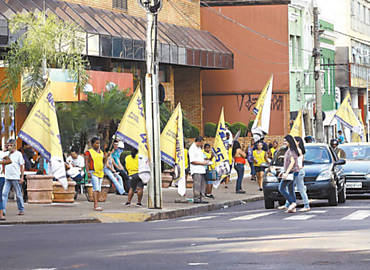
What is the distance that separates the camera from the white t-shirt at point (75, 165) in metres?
26.1

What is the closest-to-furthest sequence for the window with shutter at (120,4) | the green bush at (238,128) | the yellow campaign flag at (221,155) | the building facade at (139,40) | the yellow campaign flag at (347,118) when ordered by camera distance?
1. the yellow campaign flag at (221,155)
2. the building facade at (139,40)
3. the window with shutter at (120,4)
4. the yellow campaign flag at (347,118)
5. the green bush at (238,128)

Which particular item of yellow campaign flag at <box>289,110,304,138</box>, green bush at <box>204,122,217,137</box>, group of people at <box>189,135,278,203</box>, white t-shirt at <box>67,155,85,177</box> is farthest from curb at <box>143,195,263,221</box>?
green bush at <box>204,122,217,137</box>

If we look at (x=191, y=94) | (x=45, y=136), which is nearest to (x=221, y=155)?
(x=45, y=136)

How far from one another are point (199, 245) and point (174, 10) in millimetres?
31803

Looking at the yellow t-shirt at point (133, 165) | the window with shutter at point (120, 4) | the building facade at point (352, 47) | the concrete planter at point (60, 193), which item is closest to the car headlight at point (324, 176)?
the yellow t-shirt at point (133, 165)

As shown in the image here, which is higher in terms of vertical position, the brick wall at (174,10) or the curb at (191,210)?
the brick wall at (174,10)

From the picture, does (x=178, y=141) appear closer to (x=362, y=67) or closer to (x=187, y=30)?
(x=187, y=30)

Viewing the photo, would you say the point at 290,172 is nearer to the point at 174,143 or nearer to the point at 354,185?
the point at 174,143

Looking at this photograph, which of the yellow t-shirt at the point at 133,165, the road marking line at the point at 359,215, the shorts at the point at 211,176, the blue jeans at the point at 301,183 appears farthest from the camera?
the shorts at the point at 211,176

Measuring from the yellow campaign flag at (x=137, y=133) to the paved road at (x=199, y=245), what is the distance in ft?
11.1

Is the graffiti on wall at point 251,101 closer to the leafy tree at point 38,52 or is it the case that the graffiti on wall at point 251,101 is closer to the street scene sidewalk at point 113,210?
the street scene sidewalk at point 113,210

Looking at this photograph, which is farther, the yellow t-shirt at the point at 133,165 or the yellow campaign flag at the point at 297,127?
the yellow campaign flag at the point at 297,127

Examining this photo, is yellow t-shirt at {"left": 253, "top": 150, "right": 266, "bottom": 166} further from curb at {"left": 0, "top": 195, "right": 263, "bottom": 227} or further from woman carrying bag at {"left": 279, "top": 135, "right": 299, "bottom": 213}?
woman carrying bag at {"left": 279, "top": 135, "right": 299, "bottom": 213}

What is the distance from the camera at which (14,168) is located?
20.9 metres
